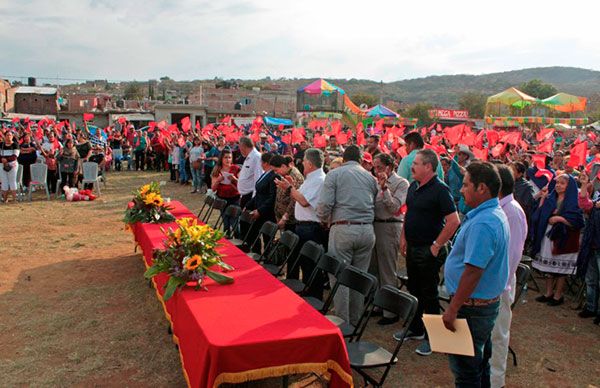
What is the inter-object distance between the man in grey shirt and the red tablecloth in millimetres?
1153

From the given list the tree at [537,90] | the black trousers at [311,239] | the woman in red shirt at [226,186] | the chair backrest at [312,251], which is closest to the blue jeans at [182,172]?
the woman in red shirt at [226,186]

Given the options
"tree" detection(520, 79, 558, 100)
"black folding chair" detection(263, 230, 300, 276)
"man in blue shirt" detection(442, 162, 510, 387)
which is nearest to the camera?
"man in blue shirt" detection(442, 162, 510, 387)

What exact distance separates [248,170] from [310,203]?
2607 mm

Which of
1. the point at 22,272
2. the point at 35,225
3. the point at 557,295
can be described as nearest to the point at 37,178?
the point at 35,225

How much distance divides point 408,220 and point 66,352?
3.76 meters

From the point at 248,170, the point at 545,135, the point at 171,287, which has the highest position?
the point at 545,135

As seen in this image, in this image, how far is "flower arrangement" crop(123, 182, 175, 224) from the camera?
716 cm

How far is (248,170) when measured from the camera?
320 inches

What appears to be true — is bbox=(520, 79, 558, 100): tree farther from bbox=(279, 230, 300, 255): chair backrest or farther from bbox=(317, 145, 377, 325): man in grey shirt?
bbox=(317, 145, 377, 325): man in grey shirt

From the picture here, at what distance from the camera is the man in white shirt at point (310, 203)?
5.74 m

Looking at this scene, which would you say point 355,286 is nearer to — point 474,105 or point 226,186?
point 226,186

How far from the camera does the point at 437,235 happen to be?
4.88m

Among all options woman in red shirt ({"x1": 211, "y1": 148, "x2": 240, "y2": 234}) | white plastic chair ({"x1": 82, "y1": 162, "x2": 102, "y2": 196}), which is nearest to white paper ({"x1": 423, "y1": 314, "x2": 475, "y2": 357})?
woman in red shirt ({"x1": 211, "y1": 148, "x2": 240, "y2": 234})

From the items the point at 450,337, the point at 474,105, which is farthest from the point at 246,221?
the point at 474,105
